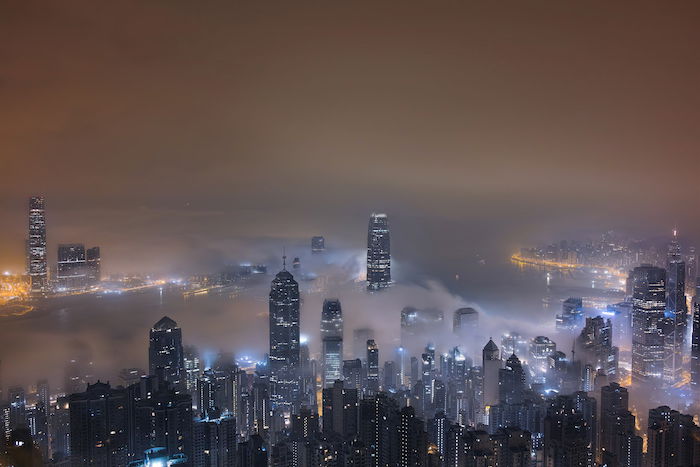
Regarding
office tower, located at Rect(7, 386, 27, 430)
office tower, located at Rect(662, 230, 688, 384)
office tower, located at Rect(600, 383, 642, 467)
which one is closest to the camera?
office tower, located at Rect(600, 383, 642, 467)

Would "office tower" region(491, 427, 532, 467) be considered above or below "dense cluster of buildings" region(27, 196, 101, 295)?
below

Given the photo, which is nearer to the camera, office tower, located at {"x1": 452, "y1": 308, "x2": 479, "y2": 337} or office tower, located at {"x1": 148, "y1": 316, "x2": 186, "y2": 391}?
office tower, located at {"x1": 148, "y1": 316, "x2": 186, "y2": 391}

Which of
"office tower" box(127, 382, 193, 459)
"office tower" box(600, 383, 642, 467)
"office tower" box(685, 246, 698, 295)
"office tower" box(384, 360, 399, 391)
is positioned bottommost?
"office tower" box(384, 360, 399, 391)

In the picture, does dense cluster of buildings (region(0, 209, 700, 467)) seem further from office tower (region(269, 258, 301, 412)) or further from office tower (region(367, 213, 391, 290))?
office tower (region(367, 213, 391, 290))

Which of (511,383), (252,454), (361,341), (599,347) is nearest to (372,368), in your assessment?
(361,341)

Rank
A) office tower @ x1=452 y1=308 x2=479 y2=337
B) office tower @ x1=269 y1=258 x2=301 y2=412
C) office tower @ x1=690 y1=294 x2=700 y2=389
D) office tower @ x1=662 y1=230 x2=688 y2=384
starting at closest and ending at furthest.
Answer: office tower @ x1=269 y1=258 x2=301 y2=412 → office tower @ x1=690 y1=294 x2=700 y2=389 → office tower @ x1=662 y1=230 x2=688 y2=384 → office tower @ x1=452 y1=308 x2=479 y2=337

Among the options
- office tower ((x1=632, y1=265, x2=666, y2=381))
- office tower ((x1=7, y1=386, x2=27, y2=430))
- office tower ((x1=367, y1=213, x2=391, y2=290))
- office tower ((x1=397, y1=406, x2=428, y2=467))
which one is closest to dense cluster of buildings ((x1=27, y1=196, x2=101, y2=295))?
office tower ((x1=7, y1=386, x2=27, y2=430))
